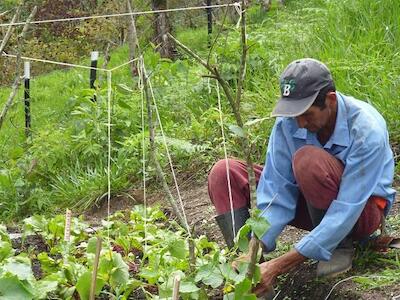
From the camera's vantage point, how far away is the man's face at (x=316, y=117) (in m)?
2.80

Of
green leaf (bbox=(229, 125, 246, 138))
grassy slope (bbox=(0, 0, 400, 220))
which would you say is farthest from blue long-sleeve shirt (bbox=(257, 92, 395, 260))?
grassy slope (bbox=(0, 0, 400, 220))

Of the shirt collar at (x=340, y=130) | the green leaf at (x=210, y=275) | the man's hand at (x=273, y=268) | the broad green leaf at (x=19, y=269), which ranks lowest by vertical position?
the man's hand at (x=273, y=268)

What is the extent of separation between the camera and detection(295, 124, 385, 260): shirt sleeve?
276 centimetres

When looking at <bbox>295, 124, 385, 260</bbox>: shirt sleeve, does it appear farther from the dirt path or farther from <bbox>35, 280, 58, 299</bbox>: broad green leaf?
<bbox>35, 280, 58, 299</bbox>: broad green leaf

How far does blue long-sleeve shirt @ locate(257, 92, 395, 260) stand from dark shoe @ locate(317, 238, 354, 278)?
0.62ft

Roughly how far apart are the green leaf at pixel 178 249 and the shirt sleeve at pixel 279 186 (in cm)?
35

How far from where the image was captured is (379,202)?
2.97 meters

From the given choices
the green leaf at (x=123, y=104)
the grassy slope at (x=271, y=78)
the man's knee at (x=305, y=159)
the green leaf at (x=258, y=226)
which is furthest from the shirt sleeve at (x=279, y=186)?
the green leaf at (x=123, y=104)

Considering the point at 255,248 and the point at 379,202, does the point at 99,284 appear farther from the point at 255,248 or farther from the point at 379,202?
the point at 379,202

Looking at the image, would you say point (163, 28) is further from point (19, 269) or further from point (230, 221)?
point (19, 269)

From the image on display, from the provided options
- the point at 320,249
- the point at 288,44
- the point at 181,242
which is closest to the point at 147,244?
the point at 181,242

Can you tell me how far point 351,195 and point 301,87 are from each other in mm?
412

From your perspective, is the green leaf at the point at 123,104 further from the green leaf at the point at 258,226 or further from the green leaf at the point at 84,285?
the green leaf at the point at 258,226

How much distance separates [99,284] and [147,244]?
2.58 ft
